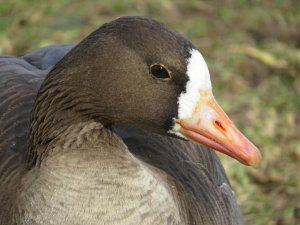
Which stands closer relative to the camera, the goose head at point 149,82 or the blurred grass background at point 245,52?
the goose head at point 149,82

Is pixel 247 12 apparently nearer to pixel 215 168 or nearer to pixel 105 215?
pixel 215 168

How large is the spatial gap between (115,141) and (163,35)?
57 centimetres

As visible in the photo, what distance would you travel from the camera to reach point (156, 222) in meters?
3.85

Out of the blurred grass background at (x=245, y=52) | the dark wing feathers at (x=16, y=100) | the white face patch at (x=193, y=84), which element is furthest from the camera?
the blurred grass background at (x=245, y=52)

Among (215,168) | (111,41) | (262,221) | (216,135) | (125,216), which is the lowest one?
(262,221)

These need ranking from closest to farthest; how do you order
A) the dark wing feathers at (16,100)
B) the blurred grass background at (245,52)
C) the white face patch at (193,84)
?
the white face patch at (193,84)
the dark wing feathers at (16,100)
the blurred grass background at (245,52)

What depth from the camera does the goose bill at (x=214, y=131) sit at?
12.1ft

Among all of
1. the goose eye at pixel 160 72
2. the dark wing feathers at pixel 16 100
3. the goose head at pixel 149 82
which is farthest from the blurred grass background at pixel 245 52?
the goose eye at pixel 160 72

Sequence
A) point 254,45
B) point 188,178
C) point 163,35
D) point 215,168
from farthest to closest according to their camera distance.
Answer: point 254,45 < point 215,168 < point 188,178 < point 163,35

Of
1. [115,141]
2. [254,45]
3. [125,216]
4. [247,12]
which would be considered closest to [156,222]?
[125,216]

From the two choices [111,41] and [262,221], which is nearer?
[111,41]

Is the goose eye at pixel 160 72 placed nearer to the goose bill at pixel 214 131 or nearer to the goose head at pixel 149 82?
the goose head at pixel 149 82

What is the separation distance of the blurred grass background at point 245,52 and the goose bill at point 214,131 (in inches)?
72.5

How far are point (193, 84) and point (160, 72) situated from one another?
0.15 meters
